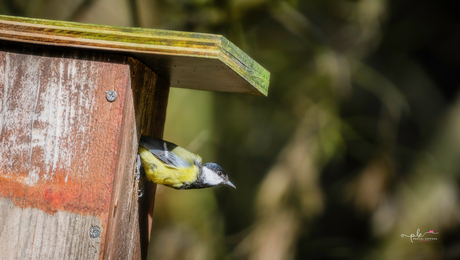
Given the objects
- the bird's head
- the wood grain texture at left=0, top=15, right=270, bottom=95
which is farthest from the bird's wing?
the wood grain texture at left=0, top=15, right=270, bottom=95

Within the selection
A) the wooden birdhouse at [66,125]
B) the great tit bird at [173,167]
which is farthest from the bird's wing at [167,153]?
the wooden birdhouse at [66,125]

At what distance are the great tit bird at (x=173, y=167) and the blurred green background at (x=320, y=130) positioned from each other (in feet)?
4.81

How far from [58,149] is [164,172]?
707mm

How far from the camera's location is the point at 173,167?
217 centimetres

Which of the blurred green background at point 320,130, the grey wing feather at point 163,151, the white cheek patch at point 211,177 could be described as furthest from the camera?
the blurred green background at point 320,130

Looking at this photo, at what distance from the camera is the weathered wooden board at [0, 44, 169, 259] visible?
146 cm

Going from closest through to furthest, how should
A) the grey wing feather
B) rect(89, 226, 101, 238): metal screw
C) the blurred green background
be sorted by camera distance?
1. rect(89, 226, 101, 238): metal screw
2. the grey wing feather
3. the blurred green background

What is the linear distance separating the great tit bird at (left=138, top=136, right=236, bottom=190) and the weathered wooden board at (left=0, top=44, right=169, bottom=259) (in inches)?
17.1

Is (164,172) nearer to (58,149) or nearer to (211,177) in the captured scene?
(211,177)

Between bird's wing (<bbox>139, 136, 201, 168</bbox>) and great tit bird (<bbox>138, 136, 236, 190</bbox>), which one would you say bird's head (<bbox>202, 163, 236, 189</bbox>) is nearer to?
great tit bird (<bbox>138, 136, 236, 190</bbox>)

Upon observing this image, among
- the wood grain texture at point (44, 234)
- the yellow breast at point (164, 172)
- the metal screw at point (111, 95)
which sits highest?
the metal screw at point (111, 95)

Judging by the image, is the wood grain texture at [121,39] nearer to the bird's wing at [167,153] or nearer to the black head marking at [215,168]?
the bird's wing at [167,153]

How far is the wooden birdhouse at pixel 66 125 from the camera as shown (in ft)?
4.76

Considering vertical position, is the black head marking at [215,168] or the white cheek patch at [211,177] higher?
the black head marking at [215,168]
